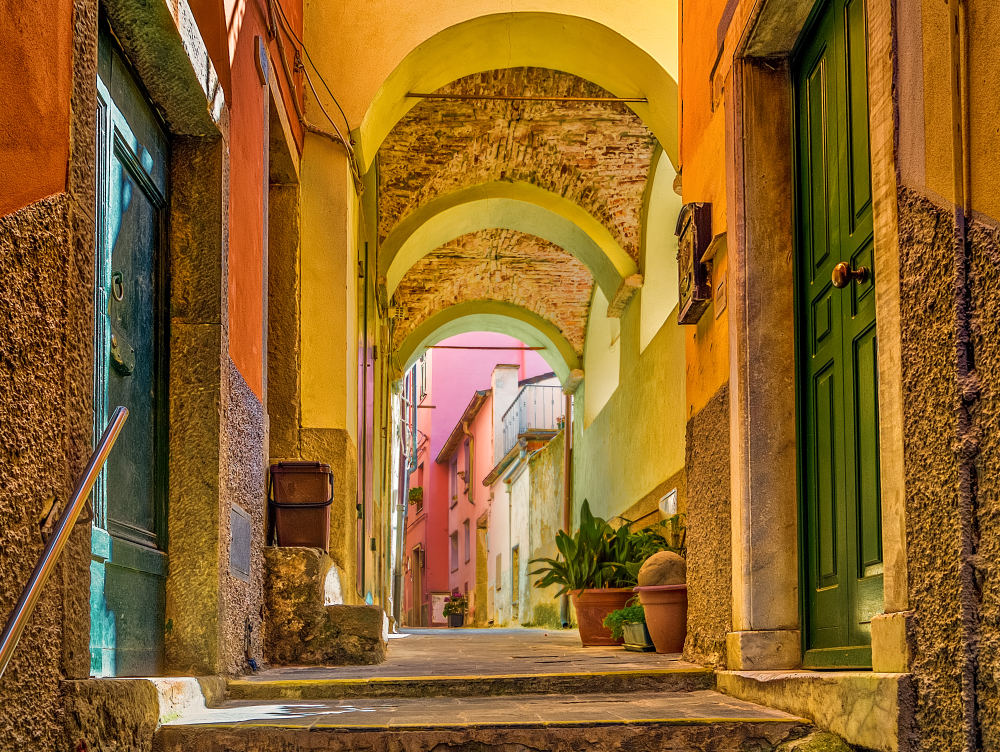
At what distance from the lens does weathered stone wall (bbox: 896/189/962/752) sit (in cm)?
215

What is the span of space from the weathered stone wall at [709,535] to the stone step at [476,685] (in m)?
0.23

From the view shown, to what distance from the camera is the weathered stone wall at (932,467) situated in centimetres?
215

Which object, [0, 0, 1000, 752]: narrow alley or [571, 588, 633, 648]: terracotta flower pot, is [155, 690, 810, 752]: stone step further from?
[571, 588, 633, 648]: terracotta flower pot

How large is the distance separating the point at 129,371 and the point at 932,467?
93.5 inches

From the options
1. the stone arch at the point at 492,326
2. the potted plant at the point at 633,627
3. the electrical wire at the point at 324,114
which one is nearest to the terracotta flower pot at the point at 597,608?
the potted plant at the point at 633,627

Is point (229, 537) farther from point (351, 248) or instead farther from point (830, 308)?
point (351, 248)

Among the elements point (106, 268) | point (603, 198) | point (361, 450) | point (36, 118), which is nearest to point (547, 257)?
point (603, 198)

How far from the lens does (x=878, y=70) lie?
8.41 ft

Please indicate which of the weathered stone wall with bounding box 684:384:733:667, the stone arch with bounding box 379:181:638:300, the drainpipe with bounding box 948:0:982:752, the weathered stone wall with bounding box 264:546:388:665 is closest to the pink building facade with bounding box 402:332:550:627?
the stone arch with bounding box 379:181:638:300

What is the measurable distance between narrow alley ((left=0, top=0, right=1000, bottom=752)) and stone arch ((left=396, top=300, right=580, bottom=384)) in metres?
6.49

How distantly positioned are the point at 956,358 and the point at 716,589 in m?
2.29

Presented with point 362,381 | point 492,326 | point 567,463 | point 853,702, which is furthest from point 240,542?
point 567,463

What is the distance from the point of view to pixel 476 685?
3.88m

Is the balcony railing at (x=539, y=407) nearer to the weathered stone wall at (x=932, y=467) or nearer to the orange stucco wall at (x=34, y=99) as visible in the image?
the weathered stone wall at (x=932, y=467)
